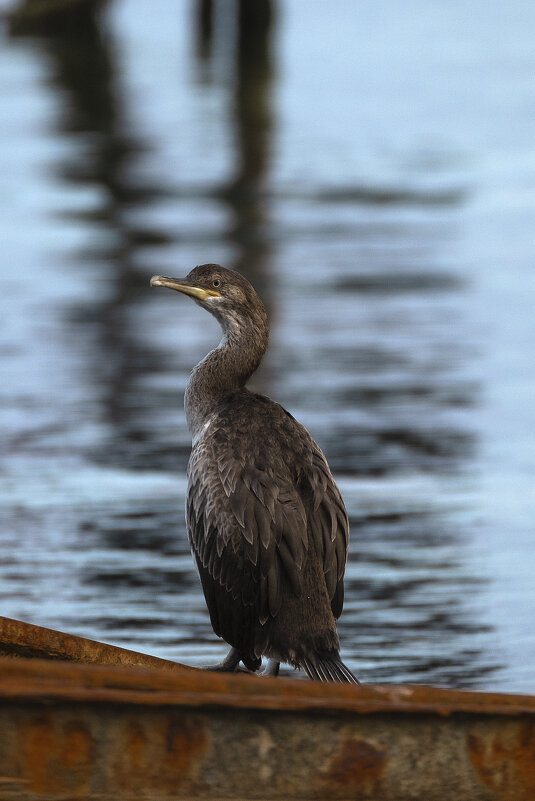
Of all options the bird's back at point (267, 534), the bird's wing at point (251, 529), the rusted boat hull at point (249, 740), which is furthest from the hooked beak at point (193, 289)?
the rusted boat hull at point (249, 740)

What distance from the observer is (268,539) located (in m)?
5.19

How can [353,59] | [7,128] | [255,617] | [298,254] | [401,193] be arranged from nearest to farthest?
[255,617]
[298,254]
[401,193]
[7,128]
[353,59]

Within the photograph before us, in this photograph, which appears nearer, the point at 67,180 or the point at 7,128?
the point at 67,180

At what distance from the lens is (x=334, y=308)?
1305cm

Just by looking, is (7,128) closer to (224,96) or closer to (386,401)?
(224,96)

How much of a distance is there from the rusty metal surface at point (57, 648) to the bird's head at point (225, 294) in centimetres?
146

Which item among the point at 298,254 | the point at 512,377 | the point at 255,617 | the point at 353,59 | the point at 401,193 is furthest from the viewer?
the point at 353,59

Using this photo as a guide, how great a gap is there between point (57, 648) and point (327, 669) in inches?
33.4

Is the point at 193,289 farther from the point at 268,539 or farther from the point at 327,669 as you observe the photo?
the point at 327,669

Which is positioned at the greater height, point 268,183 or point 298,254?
point 268,183

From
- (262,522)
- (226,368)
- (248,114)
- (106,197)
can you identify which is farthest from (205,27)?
(262,522)

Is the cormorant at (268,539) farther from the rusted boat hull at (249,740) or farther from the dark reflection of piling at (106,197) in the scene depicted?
the dark reflection of piling at (106,197)

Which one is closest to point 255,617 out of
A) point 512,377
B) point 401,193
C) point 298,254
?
point 512,377

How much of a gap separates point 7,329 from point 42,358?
952mm
